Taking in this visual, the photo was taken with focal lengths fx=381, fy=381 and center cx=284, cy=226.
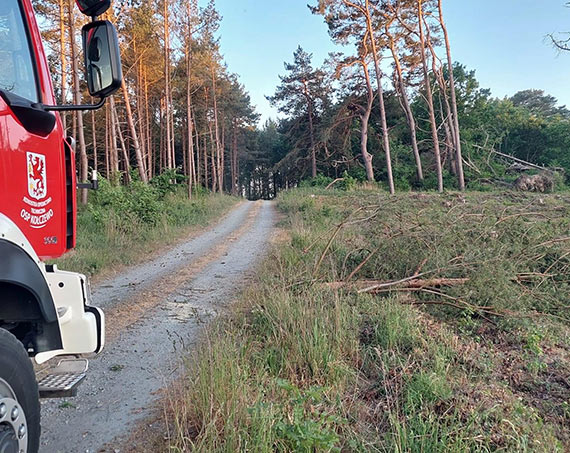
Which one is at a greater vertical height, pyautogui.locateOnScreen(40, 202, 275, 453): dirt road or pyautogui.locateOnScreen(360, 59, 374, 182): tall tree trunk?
pyautogui.locateOnScreen(360, 59, 374, 182): tall tree trunk

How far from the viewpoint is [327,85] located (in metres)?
37.3

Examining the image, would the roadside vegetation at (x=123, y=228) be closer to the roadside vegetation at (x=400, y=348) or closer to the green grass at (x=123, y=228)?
the green grass at (x=123, y=228)

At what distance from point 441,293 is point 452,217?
209cm

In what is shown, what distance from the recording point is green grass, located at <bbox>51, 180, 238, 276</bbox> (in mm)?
8086

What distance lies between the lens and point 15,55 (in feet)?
7.34

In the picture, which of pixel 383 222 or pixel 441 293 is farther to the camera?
pixel 383 222

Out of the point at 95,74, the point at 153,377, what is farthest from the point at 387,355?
the point at 95,74

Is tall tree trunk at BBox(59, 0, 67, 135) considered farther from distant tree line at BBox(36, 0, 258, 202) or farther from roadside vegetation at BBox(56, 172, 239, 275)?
roadside vegetation at BBox(56, 172, 239, 275)

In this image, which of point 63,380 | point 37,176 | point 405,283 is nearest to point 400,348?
point 405,283

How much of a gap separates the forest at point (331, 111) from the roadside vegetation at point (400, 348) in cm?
1111

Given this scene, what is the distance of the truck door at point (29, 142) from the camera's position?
1936 millimetres

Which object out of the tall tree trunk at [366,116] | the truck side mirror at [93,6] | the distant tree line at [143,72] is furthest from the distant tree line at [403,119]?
the truck side mirror at [93,6]

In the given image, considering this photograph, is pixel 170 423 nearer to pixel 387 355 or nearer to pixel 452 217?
pixel 387 355

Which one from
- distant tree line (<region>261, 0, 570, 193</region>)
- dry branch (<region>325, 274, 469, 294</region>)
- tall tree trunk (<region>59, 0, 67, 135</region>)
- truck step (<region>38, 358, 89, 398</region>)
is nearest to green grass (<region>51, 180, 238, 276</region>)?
tall tree trunk (<region>59, 0, 67, 135</region>)
